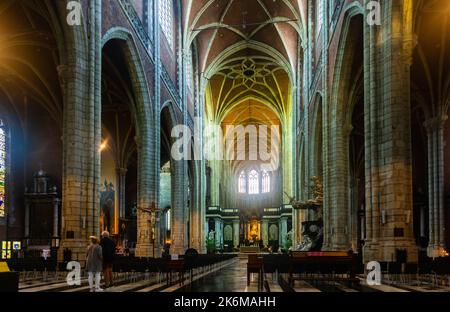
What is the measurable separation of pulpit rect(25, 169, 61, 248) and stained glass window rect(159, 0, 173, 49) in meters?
12.7

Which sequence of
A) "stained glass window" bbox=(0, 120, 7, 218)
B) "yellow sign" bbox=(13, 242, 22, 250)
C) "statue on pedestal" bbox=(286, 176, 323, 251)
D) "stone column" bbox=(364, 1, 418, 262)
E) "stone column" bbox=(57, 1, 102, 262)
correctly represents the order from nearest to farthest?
"stone column" bbox=(364, 1, 418, 262), "stone column" bbox=(57, 1, 102, 262), "statue on pedestal" bbox=(286, 176, 323, 251), "stained glass window" bbox=(0, 120, 7, 218), "yellow sign" bbox=(13, 242, 22, 250)

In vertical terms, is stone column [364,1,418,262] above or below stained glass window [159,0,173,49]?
below

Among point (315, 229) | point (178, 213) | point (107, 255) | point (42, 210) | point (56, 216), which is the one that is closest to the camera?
point (107, 255)

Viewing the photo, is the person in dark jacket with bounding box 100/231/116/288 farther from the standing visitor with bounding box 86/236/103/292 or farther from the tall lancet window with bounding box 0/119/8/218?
the tall lancet window with bounding box 0/119/8/218

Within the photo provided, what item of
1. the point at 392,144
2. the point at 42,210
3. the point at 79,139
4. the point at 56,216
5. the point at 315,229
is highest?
the point at 79,139

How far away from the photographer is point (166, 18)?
36.4 m

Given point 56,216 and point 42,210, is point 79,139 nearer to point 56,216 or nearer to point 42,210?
point 56,216

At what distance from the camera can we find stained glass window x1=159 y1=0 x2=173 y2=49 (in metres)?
34.4

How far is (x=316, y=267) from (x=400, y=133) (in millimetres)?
4937

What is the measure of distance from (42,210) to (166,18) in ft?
50.7

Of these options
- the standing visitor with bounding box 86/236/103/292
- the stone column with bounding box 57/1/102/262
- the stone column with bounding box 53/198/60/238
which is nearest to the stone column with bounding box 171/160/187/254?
the stone column with bounding box 53/198/60/238

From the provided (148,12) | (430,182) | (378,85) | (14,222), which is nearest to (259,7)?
(148,12)

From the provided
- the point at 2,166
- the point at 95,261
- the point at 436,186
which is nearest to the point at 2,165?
the point at 2,166
